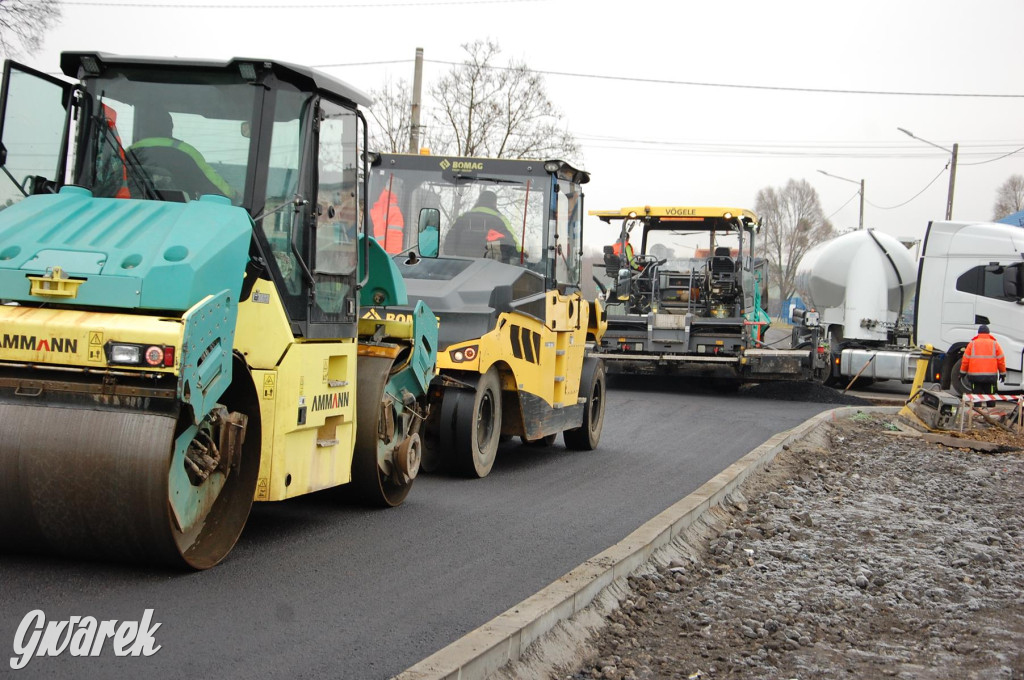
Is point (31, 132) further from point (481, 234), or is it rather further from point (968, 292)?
point (968, 292)

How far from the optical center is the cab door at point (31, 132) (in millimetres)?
5762

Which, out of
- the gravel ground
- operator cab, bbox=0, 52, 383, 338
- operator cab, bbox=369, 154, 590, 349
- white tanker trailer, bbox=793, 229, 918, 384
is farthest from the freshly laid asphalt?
white tanker trailer, bbox=793, 229, 918, 384

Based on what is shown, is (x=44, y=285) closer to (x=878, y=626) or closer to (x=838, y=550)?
(x=878, y=626)

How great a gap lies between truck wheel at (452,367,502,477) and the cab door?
3.98 meters

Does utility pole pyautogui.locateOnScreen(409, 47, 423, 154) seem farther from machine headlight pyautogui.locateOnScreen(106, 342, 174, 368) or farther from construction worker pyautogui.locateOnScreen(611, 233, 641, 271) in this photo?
machine headlight pyautogui.locateOnScreen(106, 342, 174, 368)

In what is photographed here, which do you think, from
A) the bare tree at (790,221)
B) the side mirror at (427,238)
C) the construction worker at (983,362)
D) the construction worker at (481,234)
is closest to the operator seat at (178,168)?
the side mirror at (427,238)

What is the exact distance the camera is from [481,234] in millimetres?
10242

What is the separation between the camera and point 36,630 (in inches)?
170

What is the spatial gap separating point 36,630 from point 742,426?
11.9 meters

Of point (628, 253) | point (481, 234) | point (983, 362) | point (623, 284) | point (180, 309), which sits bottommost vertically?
point (983, 362)

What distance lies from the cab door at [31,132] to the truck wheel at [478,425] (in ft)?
13.1

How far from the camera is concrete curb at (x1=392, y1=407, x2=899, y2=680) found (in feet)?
13.5

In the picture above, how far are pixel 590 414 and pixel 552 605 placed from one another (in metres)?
7.00

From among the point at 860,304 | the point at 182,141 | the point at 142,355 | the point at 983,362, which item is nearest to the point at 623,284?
the point at 860,304
